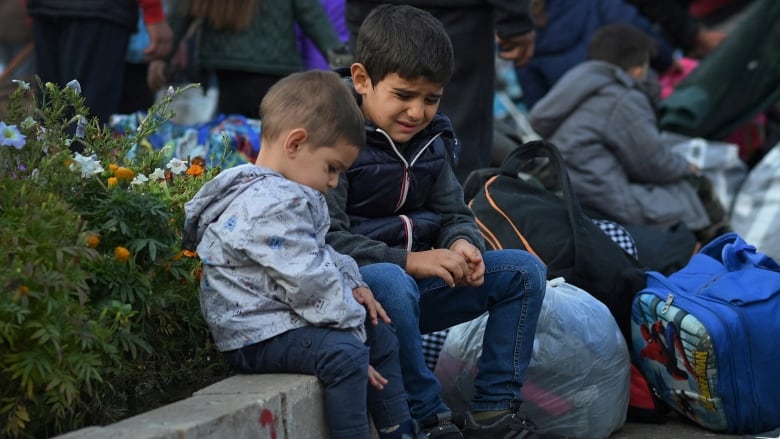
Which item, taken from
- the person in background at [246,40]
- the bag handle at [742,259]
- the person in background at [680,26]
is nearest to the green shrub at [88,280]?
the bag handle at [742,259]

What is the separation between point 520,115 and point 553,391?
410 centimetres

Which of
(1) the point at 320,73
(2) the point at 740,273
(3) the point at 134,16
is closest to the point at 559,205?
(2) the point at 740,273

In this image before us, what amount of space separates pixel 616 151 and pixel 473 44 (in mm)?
1484

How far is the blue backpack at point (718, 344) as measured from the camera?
4.05m

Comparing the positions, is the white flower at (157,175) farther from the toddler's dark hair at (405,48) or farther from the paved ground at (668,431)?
the paved ground at (668,431)

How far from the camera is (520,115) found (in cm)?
800

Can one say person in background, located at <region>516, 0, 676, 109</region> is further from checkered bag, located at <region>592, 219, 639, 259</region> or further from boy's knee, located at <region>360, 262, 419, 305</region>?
boy's knee, located at <region>360, 262, 419, 305</region>

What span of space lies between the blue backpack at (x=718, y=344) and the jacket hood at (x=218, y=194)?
169cm

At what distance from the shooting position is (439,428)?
3383 millimetres

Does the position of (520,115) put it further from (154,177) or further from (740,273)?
(154,177)

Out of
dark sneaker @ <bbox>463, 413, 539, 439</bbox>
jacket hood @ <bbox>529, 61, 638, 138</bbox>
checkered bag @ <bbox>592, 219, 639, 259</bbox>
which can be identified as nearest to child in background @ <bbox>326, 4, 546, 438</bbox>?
dark sneaker @ <bbox>463, 413, 539, 439</bbox>

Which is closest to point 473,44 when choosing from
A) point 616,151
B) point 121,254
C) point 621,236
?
point 621,236

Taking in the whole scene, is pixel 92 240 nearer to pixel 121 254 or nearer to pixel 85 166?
pixel 121 254

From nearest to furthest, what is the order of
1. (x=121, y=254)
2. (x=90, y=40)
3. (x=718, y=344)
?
1. (x=121, y=254)
2. (x=718, y=344)
3. (x=90, y=40)
